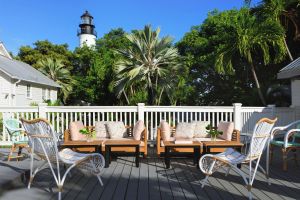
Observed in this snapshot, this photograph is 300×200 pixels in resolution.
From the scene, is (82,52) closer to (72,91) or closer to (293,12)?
(72,91)

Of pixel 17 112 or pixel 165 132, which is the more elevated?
pixel 17 112

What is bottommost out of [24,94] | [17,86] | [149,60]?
[24,94]

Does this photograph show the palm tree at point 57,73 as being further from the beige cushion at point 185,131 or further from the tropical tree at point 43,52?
the beige cushion at point 185,131

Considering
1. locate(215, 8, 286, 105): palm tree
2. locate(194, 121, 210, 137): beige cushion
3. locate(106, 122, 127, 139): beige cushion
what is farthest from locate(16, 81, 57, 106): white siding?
locate(194, 121, 210, 137): beige cushion

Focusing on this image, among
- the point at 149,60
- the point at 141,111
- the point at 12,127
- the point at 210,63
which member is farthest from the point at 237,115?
the point at 210,63

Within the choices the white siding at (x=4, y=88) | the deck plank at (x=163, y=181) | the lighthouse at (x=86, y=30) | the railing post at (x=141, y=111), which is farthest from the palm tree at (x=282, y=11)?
the lighthouse at (x=86, y=30)

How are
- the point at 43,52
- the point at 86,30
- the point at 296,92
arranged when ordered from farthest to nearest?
the point at 86,30 → the point at 43,52 → the point at 296,92

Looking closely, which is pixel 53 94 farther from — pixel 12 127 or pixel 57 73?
pixel 12 127

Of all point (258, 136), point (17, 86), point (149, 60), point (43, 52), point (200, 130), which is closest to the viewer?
point (258, 136)

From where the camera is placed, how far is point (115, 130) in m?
7.64

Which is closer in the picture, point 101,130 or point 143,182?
point 143,182

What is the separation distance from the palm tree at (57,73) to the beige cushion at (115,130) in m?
19.9

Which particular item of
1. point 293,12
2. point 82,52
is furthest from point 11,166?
point 82,52

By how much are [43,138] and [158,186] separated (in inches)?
69.0
